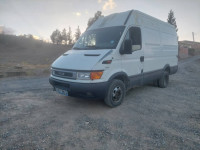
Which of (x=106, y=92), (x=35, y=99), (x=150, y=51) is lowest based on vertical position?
(x=35, y=99)

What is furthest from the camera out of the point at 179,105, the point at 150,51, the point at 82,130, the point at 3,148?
the point at 150,51

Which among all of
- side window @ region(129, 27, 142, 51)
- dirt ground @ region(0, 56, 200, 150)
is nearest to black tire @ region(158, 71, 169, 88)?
dirt ground @ region(0, 56, 200, 150)

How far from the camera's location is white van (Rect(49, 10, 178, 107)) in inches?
144

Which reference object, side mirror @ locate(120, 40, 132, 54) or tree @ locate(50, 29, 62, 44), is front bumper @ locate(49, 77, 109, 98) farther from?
tree @ locate(50, 29, 62, 44)

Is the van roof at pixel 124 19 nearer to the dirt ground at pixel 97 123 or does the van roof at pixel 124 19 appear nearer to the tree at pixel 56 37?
the dirt ground at pixel 97 123

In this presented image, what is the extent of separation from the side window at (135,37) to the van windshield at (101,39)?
0.39m

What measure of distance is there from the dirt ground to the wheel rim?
29 centimetres

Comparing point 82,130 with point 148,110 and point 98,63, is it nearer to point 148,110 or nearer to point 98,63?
point 98,63

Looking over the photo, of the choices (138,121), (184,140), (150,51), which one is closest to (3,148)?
(138,121)

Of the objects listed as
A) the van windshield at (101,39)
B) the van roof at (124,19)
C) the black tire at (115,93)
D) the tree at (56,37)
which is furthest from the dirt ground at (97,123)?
the tree at (56,37)

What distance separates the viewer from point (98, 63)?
11.8 feet

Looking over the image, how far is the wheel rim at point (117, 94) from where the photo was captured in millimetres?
4215

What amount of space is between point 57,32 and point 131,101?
62.0 m

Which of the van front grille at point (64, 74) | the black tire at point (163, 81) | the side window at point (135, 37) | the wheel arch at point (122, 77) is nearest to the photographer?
the van front grille at point (64, 74)
